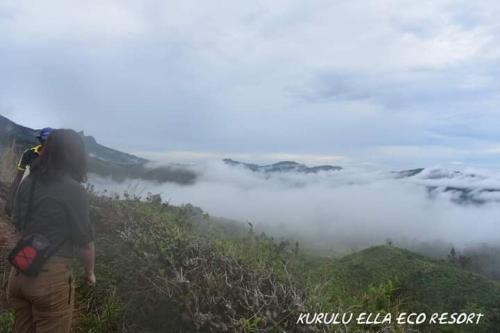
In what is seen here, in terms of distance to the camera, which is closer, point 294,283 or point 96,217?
point 294,283

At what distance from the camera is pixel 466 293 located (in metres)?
6.64

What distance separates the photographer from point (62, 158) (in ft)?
11.4

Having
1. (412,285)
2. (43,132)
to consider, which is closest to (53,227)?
(43,132)

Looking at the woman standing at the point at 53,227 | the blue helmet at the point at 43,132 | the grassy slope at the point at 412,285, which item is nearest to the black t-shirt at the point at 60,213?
the woman standing at the point at 53,227

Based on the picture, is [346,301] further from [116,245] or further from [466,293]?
[116,245]

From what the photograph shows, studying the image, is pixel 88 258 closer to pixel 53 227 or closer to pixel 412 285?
pixel 53 227

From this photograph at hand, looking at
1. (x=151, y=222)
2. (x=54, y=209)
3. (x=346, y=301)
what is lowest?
(x=346, y=301)

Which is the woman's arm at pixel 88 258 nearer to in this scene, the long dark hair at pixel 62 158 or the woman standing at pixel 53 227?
the woman standing at pixel 53 227

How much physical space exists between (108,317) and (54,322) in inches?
63.0

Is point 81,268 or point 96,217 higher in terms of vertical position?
point 96,217

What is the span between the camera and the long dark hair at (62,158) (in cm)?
346

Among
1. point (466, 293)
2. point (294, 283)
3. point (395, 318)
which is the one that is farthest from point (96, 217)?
point (466, 293)

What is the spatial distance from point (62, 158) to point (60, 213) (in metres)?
0.40

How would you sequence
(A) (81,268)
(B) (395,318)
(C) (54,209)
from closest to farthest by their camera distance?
(C) (54,209), (B) (395,318), (A) (81,268)
